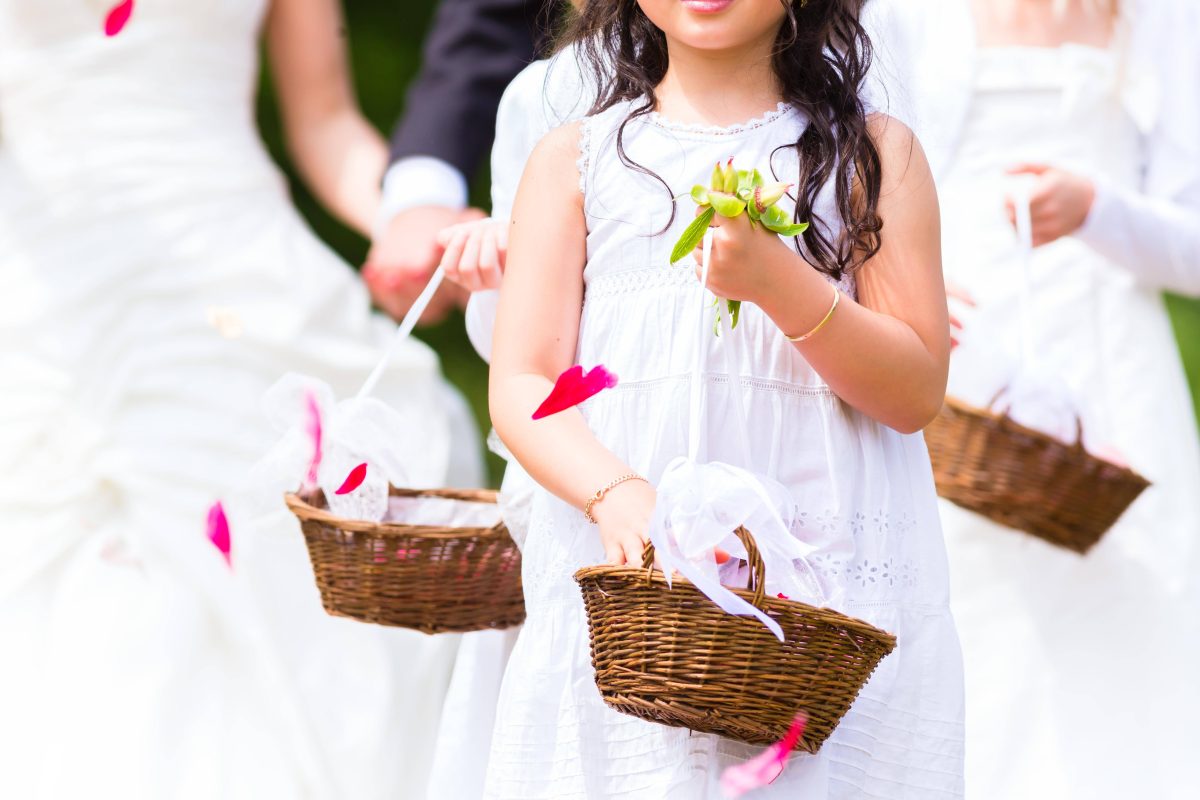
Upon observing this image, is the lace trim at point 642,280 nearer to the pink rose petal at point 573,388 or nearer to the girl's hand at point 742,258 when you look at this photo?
the pink rose petal at point 573,388

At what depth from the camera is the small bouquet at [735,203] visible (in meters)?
1.91

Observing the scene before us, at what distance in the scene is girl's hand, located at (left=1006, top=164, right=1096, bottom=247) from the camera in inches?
126

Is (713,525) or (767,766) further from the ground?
(713,525)

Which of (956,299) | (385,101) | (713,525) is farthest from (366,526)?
(385,101)

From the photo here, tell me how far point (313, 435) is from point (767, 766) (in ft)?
3.06

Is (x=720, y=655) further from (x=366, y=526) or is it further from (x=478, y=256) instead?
(x=478, y=256)

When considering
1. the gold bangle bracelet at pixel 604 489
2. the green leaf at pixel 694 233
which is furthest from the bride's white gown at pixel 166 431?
the green leaf at pixel 694 233

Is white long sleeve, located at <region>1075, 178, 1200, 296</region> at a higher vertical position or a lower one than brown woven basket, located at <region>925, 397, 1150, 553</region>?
higher

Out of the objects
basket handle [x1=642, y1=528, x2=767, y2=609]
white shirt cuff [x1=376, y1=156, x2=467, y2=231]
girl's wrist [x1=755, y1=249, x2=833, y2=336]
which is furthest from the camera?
white shirt cuff [x1=376, y1=156, x2=467, y2=231]

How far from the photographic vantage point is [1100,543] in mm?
3285

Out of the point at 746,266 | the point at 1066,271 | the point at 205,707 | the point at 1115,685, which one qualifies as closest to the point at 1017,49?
the point at 1066,271

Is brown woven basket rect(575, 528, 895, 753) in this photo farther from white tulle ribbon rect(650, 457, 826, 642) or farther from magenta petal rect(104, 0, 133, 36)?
magenta petal rect(104, 0, 133, 36)

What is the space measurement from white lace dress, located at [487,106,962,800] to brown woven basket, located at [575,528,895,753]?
229 mm

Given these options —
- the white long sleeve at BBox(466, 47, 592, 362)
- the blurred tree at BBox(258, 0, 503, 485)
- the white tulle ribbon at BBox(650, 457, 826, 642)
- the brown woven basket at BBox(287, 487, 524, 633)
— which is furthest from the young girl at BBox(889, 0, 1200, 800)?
the blurred tree at BBox(258, 0, 503, 485)
